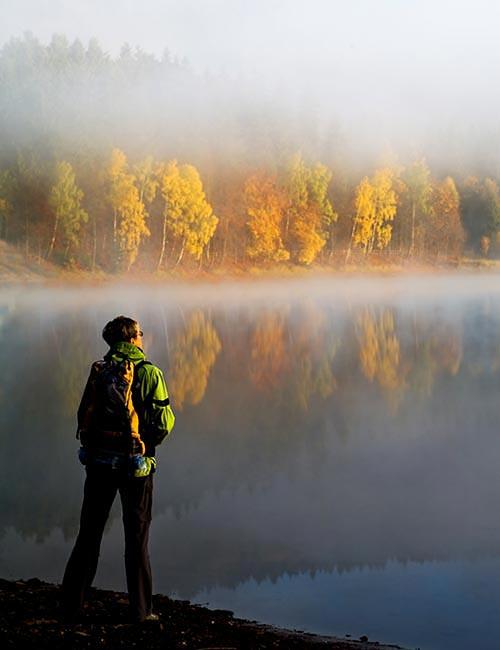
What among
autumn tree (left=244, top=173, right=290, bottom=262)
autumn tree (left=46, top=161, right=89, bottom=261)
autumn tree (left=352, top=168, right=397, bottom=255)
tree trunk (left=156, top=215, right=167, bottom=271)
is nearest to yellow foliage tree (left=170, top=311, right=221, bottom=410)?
autumn tree (left=46, top=161, right=89, bottom=261)

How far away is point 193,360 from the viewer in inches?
939

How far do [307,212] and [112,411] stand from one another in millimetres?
67715

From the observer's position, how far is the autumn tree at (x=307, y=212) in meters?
69.6

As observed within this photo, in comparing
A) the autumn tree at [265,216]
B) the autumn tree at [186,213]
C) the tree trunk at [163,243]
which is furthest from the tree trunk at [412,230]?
the tree trunk at [163,243]

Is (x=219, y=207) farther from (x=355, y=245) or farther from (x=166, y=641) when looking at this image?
(x=166, y=641)

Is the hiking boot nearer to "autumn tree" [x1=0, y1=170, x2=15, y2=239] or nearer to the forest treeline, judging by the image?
the forest treeline

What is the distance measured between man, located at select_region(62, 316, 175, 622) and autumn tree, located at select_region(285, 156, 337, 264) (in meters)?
62.9

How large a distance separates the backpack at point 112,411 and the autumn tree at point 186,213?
52.0 metres

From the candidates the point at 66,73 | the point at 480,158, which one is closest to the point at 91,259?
the point at 66,73

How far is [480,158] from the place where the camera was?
10338 centimetres

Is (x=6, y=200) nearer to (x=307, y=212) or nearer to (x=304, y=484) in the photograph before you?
(x=307, y=212)

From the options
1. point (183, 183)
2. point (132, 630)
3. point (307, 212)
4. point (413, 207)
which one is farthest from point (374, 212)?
point (132, 630)

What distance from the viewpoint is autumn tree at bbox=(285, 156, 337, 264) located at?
6956cm

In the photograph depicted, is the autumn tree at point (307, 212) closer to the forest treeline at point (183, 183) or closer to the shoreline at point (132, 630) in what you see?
the forest treeline at point (183, 183)
